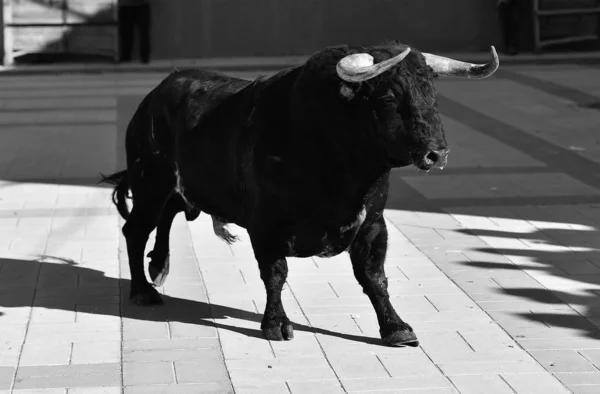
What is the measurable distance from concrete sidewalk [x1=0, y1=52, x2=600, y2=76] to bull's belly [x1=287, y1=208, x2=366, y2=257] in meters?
13.1

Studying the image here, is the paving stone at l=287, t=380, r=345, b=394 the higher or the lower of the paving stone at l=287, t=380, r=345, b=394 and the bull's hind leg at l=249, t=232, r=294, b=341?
the lower

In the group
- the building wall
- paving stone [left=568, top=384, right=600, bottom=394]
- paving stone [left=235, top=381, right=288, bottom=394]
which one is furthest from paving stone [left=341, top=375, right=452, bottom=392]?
the building wall

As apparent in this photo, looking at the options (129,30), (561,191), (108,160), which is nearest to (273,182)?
(561,191)

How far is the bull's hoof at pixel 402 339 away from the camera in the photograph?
19.3ft

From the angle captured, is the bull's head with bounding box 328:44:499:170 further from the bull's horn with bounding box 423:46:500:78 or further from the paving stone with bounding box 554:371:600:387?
the paving stone with bounding box 554:371:600:387

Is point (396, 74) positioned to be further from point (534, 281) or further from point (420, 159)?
point (534, 281)

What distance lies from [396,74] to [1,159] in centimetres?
699

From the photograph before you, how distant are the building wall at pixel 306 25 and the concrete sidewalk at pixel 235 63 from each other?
11.5 inches

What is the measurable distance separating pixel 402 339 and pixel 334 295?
1068 millimetres

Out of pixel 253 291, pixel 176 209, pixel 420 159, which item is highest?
pixel 420 159

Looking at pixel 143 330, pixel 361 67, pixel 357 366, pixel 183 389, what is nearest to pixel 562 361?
pixel 357 366

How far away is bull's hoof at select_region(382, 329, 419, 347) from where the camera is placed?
19.3 ft

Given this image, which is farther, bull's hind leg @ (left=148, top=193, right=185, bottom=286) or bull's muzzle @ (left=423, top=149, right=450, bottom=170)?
bull's hind leg @ (left=148, top=193, right=185, bottom=286)

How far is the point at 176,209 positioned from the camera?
23.6 ft
